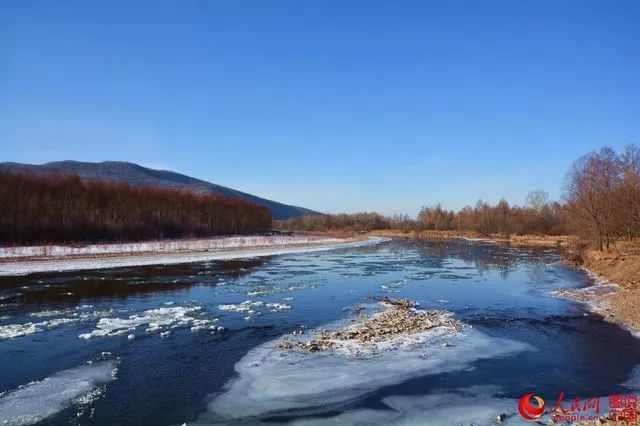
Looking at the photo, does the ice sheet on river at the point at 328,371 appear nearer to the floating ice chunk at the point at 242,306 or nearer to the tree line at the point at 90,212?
the floating ice chunk at the point at 242,306

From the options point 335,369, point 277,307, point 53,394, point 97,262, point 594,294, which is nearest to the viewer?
point 53,394

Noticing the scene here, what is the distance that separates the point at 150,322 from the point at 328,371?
798 cm

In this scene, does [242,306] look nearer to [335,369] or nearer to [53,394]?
[335,369]

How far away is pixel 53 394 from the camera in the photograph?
8.80m

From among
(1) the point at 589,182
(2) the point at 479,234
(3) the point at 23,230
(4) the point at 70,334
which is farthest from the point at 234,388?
(2) the point at 479,234

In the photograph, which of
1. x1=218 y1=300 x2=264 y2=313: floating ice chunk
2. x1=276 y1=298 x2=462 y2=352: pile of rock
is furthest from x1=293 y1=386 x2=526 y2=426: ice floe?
x1=218 y1=300 x2=264 y2=313: floating ice chunk

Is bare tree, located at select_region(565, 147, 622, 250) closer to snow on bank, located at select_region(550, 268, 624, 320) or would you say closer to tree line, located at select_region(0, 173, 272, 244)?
snow on bank, located at select_region(550, 268, 624, 320)

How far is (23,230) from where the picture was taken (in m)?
50.4

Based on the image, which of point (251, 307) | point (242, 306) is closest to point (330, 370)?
point (251, 307)

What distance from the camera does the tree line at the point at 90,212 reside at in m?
52.3

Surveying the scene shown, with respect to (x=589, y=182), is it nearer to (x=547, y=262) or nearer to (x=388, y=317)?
(x=547, y=262)

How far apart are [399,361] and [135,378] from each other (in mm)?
6191

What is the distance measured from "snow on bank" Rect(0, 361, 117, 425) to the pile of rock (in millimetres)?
4507

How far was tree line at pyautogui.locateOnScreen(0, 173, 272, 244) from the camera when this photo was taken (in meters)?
52.3
